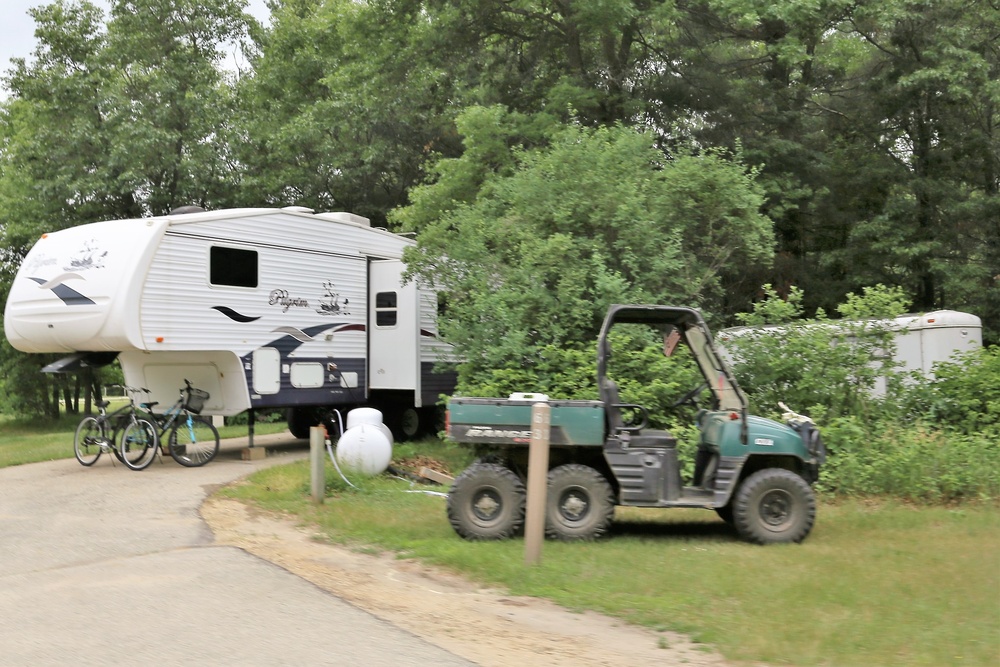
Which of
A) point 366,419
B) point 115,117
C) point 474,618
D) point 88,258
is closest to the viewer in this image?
point 474,618

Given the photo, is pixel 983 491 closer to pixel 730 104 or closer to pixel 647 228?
pixel 647 228

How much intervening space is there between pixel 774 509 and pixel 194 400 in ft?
30.9

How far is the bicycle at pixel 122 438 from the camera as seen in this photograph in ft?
46.0

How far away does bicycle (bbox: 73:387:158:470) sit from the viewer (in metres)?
14.0

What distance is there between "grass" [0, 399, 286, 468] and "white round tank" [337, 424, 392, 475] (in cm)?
562

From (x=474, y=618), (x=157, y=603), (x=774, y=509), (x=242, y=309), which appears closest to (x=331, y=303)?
(x=242, y=309)

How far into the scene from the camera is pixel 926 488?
10484 millimetres

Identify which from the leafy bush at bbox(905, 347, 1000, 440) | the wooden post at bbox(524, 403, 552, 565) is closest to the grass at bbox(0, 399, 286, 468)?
the wooden post at bbox(524, 403, 552, 565)

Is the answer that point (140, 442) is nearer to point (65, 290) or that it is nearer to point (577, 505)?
point (65, 290)

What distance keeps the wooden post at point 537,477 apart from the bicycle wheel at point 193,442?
26.4 feet

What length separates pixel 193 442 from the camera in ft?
47.6

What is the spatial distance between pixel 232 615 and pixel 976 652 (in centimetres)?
444

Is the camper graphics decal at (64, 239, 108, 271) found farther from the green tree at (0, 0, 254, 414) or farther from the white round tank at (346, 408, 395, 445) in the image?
the green tree at (0, 0, 254, 414)

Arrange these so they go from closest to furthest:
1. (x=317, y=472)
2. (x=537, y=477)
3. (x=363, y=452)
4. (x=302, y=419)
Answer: (x=537, y=477), (x=317, y=472), (x=363, y=452), (x=302, y=419)
